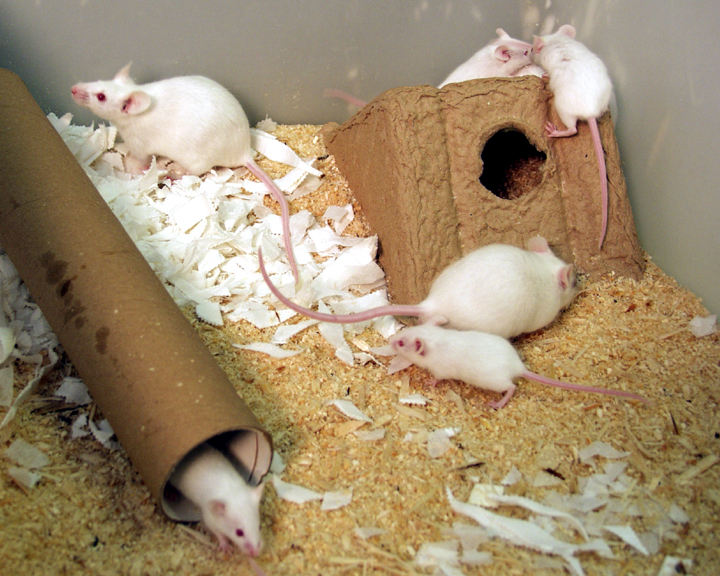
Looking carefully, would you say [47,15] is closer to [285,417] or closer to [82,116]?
[82,116]

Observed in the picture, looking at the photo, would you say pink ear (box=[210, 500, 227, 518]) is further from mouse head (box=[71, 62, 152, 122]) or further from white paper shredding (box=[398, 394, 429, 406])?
mouse head (box=[71, 62, 152, 122])

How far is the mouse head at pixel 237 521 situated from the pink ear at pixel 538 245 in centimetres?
164

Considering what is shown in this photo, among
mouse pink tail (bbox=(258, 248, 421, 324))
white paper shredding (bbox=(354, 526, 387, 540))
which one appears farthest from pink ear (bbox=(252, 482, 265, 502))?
mouse pink tail (bbox=(258, 248, 421, 324))

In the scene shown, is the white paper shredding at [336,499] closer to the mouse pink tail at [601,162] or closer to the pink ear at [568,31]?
the mouse pink tail at [601,162]

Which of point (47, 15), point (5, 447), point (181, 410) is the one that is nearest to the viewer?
point (181, 410)

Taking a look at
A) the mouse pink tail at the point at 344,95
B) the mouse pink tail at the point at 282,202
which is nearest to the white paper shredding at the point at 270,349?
the mouse pink tail at the point at 282,202

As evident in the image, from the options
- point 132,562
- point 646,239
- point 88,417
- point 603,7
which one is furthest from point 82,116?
point 646,239

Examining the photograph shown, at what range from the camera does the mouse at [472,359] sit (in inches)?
83.7

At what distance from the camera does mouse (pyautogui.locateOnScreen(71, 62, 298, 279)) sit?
9.31 ft

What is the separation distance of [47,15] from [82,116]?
54cm

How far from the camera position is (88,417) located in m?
1.96

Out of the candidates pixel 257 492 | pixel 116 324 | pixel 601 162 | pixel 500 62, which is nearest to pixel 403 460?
pixel 257 492

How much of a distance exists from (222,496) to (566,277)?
5.30 feet

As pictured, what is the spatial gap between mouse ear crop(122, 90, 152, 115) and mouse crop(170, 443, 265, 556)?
1.83 m
